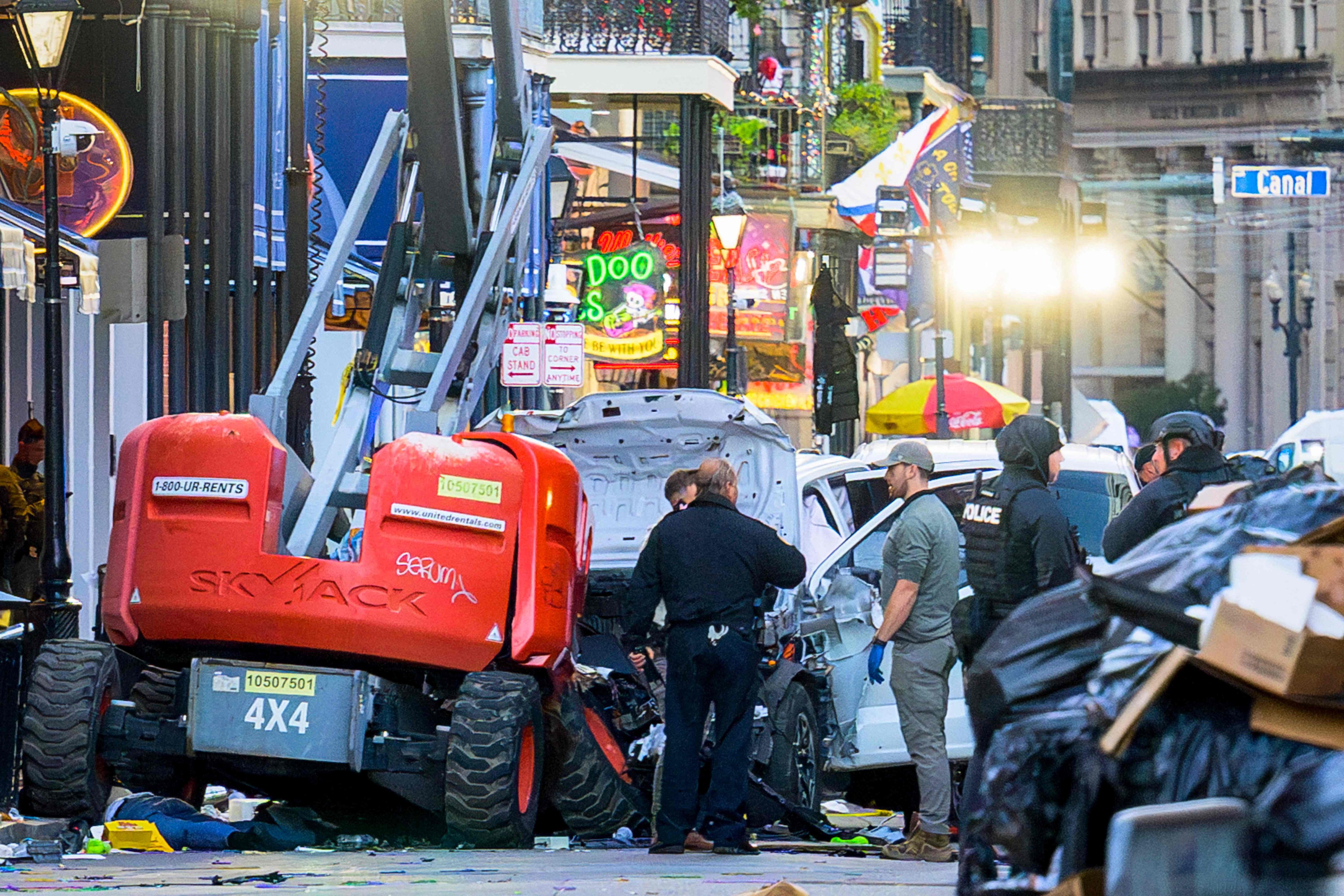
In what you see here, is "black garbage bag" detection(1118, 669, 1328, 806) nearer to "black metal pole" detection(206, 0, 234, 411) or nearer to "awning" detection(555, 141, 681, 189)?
"black metal pole" detection(206, 0, 234, 411)

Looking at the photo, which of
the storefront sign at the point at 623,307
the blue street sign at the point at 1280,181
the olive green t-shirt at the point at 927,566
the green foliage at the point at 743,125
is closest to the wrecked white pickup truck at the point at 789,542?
the olive green t-shirt at the point at 927,566

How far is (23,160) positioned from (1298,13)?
9879 centimetres

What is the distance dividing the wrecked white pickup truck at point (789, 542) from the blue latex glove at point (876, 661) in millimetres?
381

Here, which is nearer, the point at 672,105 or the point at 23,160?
the point at 23,160

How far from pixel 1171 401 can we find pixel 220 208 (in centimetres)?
7333

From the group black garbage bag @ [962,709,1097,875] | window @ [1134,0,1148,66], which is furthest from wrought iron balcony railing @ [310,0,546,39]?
window @ [1134,0,1148,66]

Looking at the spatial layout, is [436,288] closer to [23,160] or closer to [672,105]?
[23,160]

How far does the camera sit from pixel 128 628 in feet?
34.6

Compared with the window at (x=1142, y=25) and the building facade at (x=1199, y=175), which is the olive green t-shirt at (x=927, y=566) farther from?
the window at (x=1142, y=25)

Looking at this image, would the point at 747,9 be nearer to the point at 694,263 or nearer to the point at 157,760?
the point at 694,263

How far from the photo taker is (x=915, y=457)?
11102 millimetres

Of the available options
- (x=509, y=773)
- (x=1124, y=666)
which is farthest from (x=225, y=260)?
(x=1124, y=666)

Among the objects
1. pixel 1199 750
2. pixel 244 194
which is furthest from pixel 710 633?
pixel 244 194

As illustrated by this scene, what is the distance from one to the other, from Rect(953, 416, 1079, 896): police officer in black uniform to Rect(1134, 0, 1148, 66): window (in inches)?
4071
